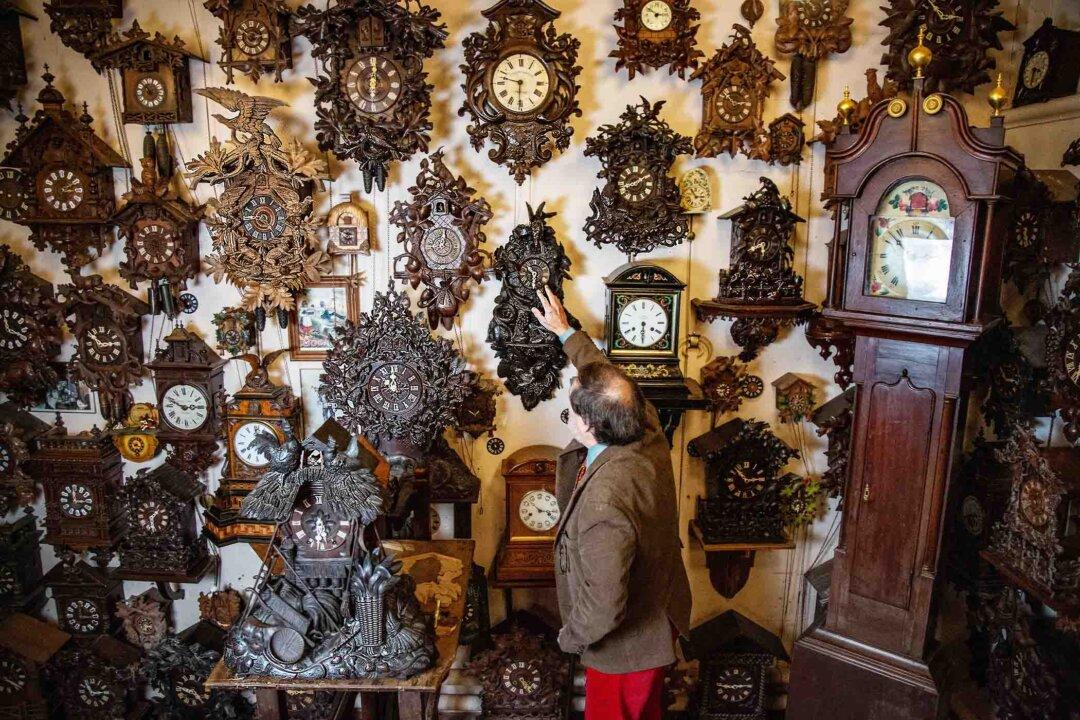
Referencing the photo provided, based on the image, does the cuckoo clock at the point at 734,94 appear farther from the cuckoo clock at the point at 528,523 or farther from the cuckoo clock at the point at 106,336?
the cuckoo clock at the point at 106,336

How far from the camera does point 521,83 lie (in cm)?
303

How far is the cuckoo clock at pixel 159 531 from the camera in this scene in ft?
11.1

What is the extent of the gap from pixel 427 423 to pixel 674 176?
5.45 feet

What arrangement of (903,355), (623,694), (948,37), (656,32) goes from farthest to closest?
(656,32)
(948,37)
(903,355)
(623,694)

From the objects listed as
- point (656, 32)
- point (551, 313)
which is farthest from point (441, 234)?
point (656, 32)

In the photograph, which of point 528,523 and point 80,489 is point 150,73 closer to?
point 80,489

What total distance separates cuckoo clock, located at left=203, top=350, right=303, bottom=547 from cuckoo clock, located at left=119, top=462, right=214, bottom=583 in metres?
0.17

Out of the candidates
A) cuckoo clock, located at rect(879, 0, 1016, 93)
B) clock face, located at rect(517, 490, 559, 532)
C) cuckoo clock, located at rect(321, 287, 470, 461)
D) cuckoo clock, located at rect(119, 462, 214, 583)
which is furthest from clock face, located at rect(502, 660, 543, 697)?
cuckoo clock, located at rect(879, 0, 1016, 93)

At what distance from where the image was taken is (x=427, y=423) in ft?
9.91

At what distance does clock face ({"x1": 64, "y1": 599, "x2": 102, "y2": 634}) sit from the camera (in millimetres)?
3574

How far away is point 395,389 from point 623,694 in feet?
5.00

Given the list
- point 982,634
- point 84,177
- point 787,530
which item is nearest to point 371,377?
point 84,177

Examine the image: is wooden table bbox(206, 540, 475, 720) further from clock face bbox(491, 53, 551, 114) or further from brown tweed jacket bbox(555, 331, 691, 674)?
clock face bbox(491, 53, 551, 114)

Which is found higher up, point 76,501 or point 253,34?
point 253,34
